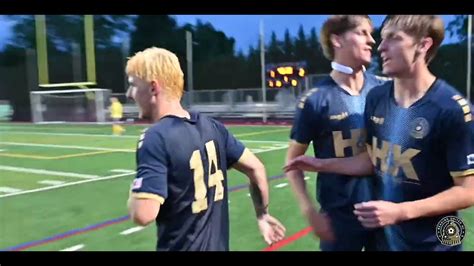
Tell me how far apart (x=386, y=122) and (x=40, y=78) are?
1.65m

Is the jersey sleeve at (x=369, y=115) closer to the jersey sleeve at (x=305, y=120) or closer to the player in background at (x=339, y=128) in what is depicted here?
the player in background at (x=339, y=128)

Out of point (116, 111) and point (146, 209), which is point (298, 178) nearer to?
point (146, 209)

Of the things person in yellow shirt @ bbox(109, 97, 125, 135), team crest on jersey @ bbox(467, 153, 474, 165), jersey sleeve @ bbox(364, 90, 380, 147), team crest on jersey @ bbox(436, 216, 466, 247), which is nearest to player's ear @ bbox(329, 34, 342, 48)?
jersey sleeve @ bbox(364, 90, 380, 147)

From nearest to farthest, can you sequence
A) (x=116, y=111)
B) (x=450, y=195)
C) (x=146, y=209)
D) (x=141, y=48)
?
(x=146, y=209) < (x=450, y=195) < (x=141, y=48) < (x=116, y=111)

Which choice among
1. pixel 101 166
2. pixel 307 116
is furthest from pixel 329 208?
pixel 101 166

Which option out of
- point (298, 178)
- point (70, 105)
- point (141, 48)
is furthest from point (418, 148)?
point (70, 105)

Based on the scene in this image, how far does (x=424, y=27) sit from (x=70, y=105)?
2035mm

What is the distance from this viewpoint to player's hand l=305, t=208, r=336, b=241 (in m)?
1.96

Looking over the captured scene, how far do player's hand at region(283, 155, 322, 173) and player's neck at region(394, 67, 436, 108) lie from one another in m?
0.38

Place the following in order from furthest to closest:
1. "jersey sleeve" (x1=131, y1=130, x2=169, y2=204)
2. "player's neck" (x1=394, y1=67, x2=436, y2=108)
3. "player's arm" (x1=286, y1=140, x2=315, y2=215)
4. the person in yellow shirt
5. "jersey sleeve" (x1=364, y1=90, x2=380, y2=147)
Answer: the person in yellow shirt
"player's arm" (x1=286, y1=140, x2=315, y2=215)
"jersey sleeve" (x1=364, y1=90, x2=380, y2=147)
"player's neck" (x1=394, y1=67, x2=436, y2=108)
"jersey sleeve" (x1=131, y1=130, x2=169, y2=204)

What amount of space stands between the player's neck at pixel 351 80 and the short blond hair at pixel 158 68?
66 cm

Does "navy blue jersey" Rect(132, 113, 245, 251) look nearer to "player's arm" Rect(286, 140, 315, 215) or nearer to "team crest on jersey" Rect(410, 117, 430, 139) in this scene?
"player's arm" Rect(286, 140, 315, 215)

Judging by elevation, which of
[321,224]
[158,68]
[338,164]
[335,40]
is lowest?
[321,224]

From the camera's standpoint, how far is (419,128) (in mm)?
1651
